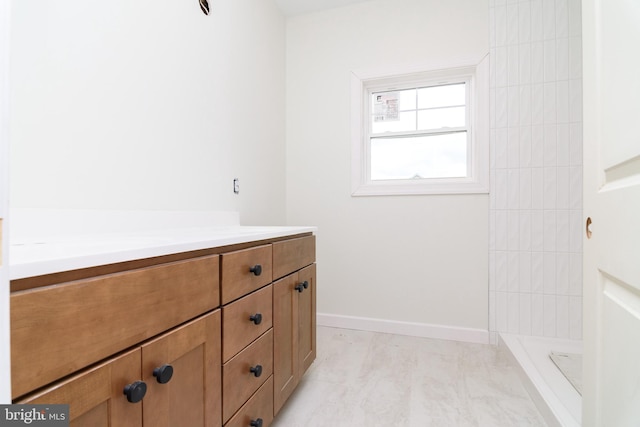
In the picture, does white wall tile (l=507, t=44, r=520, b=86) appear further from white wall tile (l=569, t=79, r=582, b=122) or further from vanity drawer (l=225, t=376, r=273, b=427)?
vanity drawer (l=225, t=376, r=273, b=427)

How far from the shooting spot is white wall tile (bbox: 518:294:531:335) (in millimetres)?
2018

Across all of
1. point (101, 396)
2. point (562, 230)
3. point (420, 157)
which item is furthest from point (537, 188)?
point (101, 396)

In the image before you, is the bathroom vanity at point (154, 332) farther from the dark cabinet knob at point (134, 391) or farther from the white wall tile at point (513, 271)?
the white wall tile at point (513, 271)

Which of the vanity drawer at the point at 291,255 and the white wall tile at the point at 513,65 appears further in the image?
the white wall tile at the point at 513,65

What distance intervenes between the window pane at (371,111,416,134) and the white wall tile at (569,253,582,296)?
1390 mm

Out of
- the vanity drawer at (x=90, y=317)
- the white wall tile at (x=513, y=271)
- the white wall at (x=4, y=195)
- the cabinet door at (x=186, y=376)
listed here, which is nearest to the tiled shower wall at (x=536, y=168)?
the white wall tile at (x=513, y=271)

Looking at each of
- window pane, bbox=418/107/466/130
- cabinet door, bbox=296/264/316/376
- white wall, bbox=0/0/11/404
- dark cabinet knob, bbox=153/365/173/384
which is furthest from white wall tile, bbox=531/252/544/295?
white wall, bbox=0/0/11/404

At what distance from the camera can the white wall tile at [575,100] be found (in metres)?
1.93

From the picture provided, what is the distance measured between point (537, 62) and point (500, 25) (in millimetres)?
361

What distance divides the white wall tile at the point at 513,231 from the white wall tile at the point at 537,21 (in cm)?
119

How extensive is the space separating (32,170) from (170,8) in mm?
946

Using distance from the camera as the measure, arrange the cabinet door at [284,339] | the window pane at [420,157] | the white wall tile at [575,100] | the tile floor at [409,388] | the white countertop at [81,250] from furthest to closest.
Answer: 1. the window pane at [420,157]
2. the white wall tile at [575,100]
3. the tile floor at [409,388]
4. the cabinet door at [284,339]
5. the white countertop at [81,250]

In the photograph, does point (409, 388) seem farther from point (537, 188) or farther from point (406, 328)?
point (537, 188)

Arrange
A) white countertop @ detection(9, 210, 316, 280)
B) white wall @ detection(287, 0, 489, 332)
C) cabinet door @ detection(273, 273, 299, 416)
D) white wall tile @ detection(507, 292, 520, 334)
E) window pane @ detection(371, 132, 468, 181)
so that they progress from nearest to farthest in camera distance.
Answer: white countertop @ detection(9, 210, 316, 280) < cabinet door @ detection(273, 273, 299, 416) < white wall tile @ detection(507, 292, 520, 334) < white wall @ detection(287, 0, 489, 332) < window pane @ detection(371, 132, 468, 181)
